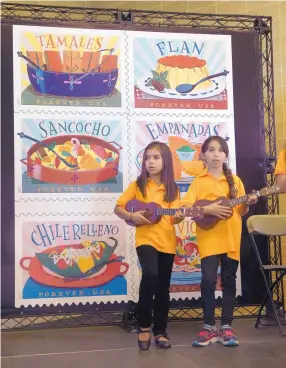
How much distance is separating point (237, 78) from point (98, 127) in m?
1.33

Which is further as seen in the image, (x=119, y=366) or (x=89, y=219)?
(x=89, y=219)

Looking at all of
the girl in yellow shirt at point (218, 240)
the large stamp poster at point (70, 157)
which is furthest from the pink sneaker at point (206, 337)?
the large stamp poster at point (70, 157)

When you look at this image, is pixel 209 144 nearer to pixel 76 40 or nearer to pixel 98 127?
pixel 98 127

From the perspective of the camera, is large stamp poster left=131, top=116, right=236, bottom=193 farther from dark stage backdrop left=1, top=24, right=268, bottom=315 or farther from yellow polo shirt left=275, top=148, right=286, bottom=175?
yellow polo shirt left=275, top=148, right=286, bottom=175

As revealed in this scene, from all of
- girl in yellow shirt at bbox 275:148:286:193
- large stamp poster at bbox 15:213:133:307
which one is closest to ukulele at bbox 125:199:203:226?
girl in yellow shirt at bbox 275:148:286:193

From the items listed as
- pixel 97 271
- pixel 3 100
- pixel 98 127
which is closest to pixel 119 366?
pixel 97 271

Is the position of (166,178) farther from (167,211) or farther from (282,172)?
(282,172)

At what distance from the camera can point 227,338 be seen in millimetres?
3730

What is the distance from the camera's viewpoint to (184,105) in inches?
185

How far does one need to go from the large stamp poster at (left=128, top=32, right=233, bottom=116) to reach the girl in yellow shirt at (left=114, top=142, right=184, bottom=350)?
2.96ft

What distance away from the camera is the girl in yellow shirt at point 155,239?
366 cm

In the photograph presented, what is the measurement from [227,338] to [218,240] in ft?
2.22

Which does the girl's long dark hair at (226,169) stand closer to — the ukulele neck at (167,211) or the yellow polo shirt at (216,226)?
the yellow polo shirt at (216,226)

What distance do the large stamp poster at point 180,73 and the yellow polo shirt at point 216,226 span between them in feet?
3.14
